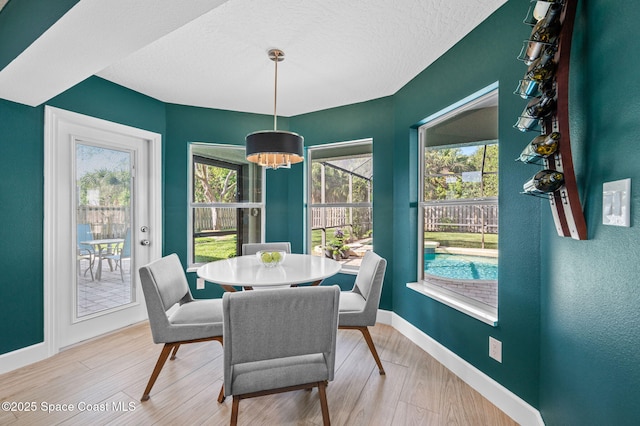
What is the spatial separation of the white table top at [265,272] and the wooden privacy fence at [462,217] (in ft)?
3.25

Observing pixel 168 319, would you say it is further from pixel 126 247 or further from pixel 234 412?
pixel 126 247

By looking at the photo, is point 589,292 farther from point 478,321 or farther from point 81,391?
point 81,391

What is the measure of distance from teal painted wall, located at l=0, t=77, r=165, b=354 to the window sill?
3.13 meters

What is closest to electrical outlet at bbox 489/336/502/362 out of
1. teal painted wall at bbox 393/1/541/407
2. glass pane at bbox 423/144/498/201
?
teal painted wall at bbox 393/1/541/407

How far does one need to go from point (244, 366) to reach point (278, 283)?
0.51 m

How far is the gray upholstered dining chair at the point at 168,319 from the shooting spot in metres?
1.83

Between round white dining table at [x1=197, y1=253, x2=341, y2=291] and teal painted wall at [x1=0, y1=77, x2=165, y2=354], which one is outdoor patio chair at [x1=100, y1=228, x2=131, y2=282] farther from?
round white dining table at [x1=197, y1=253, x2=341, y2=291]

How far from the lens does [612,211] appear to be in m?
0.96

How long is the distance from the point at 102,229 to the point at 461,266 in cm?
329

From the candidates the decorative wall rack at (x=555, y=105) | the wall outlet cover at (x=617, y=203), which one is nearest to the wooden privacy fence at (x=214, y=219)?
the decorative wall rack at (x=555, y=105)

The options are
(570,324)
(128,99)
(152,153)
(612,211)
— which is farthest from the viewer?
(152,153)

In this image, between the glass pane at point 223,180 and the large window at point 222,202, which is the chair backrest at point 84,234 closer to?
the large window at point 222,202

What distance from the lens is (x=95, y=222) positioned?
2850mm

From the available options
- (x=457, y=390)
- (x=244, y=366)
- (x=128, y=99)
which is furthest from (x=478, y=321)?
(x=128, y=99)
